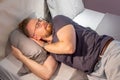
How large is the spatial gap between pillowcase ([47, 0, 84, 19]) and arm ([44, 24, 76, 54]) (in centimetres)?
47

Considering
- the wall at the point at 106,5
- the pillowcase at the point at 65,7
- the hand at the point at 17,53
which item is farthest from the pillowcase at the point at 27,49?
the wall at the point at 106,5

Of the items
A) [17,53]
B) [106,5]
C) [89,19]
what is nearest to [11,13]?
[17,53]

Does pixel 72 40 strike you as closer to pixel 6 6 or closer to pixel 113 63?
pixel 113 63

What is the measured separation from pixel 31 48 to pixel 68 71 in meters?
0.30

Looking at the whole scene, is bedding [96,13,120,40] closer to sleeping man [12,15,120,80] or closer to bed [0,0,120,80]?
bed [0,0,120,80]

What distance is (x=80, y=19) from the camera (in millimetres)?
1968

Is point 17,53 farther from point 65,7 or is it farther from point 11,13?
point 65,7

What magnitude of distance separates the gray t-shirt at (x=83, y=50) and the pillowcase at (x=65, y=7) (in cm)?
35

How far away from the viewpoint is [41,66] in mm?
1407

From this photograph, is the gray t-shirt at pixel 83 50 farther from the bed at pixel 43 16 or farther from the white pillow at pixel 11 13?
the white pillow at pixel 11 13

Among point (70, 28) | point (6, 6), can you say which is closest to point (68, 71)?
point (70, 28)

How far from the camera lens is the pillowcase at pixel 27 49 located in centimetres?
143

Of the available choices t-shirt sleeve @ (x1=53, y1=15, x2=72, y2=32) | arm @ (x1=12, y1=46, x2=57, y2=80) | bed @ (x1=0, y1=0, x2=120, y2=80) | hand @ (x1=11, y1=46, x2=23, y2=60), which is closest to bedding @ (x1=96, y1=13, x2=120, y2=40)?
bed @ (x1=0, y1=0, x2=120, y2=80)

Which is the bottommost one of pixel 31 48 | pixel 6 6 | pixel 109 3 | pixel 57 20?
pixel 109 3
